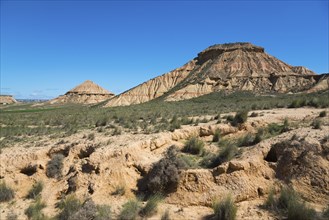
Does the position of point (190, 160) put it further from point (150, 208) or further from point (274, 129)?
point (274, 129)

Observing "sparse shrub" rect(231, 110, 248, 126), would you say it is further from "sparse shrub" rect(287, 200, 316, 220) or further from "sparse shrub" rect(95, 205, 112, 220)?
"sparse shrub" rect(95, 205, 112, 220)

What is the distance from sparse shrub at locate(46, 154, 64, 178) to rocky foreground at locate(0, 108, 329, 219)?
5.8 inches

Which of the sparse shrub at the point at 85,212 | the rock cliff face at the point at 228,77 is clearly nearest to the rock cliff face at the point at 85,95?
the rock cliff face at the point at 228,77

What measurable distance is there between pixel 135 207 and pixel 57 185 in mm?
4698

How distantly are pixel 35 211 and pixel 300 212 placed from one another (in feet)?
28.0

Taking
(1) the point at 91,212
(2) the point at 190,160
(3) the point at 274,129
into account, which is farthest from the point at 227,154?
(1) the point at 91,212

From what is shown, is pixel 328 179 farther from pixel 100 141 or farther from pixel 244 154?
pixel 100 141

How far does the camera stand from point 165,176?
11.0m

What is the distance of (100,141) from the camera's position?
1524 centimetres

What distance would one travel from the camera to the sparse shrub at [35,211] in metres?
10.7

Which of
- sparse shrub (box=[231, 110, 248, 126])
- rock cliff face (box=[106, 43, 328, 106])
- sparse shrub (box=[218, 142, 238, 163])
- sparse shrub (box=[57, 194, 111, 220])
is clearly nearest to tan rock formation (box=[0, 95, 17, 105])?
rock cliff face (box=[106, 43, 328, 106])

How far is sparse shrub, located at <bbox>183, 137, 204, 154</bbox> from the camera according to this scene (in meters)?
13.6

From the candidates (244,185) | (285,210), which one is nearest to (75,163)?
→ (244,185)

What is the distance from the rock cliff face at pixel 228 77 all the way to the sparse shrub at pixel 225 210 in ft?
164
